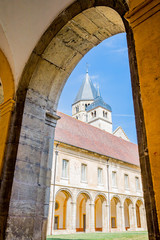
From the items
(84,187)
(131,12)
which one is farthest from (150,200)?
(84,187)

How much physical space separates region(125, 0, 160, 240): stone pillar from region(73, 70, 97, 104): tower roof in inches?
1996

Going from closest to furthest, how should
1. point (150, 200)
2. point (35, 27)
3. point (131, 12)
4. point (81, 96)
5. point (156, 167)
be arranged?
point (156, 167)
point (150, 200)
point (131, 12)
point (35, 27)
point (81, 96)

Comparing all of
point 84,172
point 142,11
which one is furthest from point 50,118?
point 84,172

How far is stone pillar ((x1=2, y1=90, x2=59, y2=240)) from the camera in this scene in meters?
2.63

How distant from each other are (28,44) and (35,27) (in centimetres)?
30

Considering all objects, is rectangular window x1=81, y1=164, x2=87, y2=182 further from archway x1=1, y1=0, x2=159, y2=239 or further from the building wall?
archway x1=1, y1=0, x2=159, y2=239

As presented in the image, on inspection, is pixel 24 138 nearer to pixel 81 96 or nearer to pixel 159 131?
pixel 159 131

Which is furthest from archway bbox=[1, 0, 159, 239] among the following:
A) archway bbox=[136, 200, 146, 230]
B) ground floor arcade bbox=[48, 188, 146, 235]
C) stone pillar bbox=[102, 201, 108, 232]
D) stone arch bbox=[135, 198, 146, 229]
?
archway bbox=[136, 200, 146, 230]

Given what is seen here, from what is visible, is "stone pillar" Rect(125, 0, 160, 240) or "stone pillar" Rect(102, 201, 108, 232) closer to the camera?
"stone pillar" Rect(125, 0, 160, 240)

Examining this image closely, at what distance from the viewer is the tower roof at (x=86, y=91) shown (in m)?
52.7

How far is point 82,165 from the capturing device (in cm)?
1706

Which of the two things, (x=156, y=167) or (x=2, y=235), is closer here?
(x=156, y=167)

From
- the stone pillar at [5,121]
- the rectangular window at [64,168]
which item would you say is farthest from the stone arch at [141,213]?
the stone pillar at [5,121]

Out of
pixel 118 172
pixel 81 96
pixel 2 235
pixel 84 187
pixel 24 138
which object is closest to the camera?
pixel 2 235
